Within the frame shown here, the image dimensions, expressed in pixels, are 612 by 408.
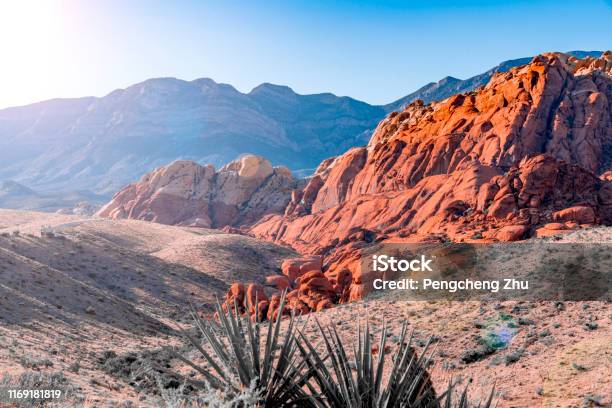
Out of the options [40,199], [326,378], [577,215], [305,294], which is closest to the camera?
[326,378]

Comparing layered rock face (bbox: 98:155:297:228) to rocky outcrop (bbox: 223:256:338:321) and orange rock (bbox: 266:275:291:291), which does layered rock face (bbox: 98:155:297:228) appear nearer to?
orange rock (bbox: 266:275:291:291)

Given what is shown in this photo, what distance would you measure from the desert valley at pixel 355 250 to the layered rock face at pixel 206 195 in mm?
257

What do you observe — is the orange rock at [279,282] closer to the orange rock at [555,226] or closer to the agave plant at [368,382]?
the orange rock at [555,226]

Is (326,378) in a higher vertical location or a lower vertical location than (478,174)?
lower

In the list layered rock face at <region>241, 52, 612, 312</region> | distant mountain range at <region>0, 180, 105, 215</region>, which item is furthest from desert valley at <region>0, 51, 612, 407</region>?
distant mountain range at <region>0, 180, 105, 215</region>

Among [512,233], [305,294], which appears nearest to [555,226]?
[512,233]

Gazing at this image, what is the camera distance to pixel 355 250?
3216 centimetres

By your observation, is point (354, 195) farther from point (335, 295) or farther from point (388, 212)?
point (335, 295)

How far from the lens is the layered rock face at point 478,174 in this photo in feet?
101

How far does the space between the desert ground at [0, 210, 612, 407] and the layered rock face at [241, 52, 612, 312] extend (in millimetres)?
7847

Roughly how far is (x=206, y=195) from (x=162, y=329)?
50.1 metres

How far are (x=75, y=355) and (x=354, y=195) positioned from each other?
134 feet

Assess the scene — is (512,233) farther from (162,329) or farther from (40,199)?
(40,199)
